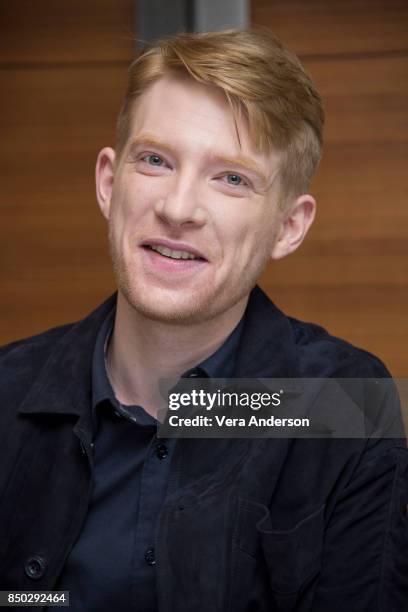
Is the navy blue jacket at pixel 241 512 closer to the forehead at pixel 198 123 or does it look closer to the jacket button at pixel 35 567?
the jacket button at pixel 35 567

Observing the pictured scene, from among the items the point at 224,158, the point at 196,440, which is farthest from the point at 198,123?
the point at 196,440

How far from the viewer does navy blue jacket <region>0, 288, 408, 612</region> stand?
A: 53.7 inches

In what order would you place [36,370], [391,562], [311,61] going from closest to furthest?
[391,562], [36,370], [311,61]

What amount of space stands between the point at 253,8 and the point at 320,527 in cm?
133

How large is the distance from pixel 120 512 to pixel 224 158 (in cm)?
58

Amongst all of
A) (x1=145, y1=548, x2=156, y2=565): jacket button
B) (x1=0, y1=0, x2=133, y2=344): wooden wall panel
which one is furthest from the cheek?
(x1=0, y1=0, x2=133, y2=344): wooden wall panel

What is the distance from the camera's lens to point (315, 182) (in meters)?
2.19

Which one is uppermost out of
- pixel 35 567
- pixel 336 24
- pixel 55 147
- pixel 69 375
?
pixel 336 24

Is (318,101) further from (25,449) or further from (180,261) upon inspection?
(25,449)

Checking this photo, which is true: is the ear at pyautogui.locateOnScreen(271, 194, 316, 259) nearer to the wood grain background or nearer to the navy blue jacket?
the navy blue jacket

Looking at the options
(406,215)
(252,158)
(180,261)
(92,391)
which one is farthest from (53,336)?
(406,215)

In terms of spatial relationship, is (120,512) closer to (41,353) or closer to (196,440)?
(196,440)

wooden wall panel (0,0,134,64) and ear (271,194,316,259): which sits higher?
wooden wall panel (0,0,134,64)

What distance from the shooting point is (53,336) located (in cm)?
169
